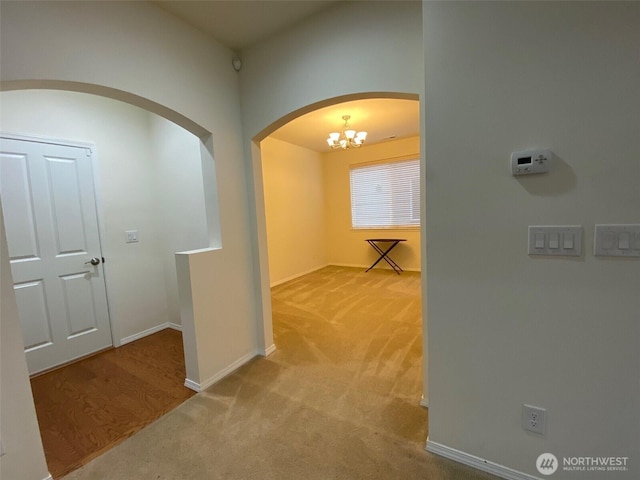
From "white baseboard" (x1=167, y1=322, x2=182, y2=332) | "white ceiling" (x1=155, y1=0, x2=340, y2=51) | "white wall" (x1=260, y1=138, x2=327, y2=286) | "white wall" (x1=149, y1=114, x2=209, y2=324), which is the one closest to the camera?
"white ceiling" (x1=155, y1=0, x2=340, y2=51)

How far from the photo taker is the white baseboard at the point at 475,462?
4.36 ft

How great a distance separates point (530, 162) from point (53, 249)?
3.57m

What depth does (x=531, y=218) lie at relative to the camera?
1.19 metres

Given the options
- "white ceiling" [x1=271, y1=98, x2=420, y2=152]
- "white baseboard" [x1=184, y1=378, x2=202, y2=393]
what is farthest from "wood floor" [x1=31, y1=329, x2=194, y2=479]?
"white ceiling" [x1=271, y1=98, x2=420, y2=152]

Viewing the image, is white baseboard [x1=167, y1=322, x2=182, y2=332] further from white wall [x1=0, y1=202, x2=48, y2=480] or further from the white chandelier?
the white chandelier

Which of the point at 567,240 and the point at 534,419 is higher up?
the point at 567,240

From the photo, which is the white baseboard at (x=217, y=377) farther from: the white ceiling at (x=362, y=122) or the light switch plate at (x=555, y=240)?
the white ceiling at (x=362, y=122)

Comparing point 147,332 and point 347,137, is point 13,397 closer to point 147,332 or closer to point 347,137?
point 147,332

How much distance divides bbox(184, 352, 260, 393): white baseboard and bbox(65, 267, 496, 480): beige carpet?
0.05 meters

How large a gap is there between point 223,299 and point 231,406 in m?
0.78

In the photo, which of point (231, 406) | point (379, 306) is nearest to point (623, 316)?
point (231, 406)

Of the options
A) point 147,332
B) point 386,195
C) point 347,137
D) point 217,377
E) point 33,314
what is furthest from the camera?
point 386,195

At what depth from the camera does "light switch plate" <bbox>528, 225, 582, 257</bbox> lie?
3.66ft

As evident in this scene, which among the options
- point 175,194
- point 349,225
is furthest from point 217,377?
point 349,225
